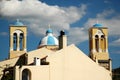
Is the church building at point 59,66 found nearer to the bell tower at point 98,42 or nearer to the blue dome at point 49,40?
the bell tower at point 98,42

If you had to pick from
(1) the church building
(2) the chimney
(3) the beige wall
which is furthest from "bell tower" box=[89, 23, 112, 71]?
(3) the beige wall

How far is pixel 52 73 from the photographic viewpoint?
46.0 m

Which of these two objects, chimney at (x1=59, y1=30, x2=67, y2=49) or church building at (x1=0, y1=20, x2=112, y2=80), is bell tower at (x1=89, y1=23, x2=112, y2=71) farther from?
chimney at (x1=59, y1=30, x2=67, y2=49)

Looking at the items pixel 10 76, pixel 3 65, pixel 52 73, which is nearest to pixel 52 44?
pixel 3 65

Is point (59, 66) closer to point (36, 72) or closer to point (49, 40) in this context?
point (36, 72)

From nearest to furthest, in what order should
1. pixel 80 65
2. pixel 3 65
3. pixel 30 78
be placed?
1. pixel 30 78
2. pixel 80 65
3. pixel 3 65

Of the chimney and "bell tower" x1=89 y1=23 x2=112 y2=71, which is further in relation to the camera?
"bell tower" x1=89 y1=23 x2=112 y2=71

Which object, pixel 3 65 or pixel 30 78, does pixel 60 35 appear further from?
pixel 3 65

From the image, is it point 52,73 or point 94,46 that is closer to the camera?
point 52,73

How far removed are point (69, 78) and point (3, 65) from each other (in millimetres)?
12737

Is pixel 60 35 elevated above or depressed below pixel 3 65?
above

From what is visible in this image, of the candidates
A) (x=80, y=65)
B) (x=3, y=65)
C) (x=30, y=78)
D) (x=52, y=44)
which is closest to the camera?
(x=30, y=78)

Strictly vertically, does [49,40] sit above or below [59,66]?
above

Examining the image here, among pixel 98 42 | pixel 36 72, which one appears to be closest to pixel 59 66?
pixel 36 72
